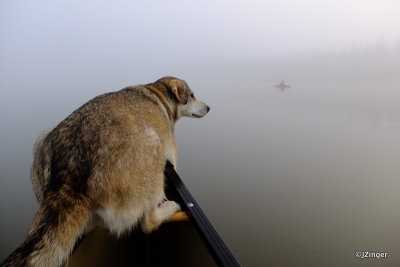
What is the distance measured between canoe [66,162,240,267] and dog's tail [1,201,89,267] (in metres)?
0.29

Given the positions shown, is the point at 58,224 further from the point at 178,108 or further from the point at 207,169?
the point at 207,169

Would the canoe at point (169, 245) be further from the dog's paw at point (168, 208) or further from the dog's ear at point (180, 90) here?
the dog's ear at point (180, 90)

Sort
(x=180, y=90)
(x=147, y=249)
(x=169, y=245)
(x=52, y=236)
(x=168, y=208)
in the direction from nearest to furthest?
1. (x=52, y=236)
2. (x=168, y=208)
3. (x=169, y=245)
4. (x=147, y=249)
5. (x=180, y=90)

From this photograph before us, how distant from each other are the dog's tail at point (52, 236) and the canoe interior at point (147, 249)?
33 centimetres

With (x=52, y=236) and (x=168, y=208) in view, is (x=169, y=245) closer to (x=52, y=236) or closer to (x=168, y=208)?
(x=168, y=208)

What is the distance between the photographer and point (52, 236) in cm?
122

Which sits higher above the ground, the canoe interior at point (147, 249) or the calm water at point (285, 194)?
the canoe interior at point (147, 249)

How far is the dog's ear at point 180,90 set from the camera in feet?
9.07

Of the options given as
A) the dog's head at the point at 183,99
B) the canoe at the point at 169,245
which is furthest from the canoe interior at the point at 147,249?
the dog's head at the point at 183,99

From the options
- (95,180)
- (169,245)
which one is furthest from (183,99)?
(95,180)

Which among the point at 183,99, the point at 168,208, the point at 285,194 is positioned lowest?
the point at 285,194

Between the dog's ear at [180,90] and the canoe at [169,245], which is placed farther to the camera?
the dog's ear at [180,90]

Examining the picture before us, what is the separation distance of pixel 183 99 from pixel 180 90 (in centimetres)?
10

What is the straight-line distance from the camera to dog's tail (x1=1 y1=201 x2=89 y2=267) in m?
1.16
